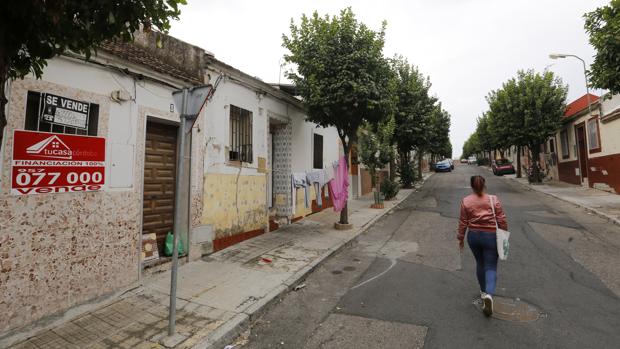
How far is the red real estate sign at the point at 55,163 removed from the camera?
3848 mm

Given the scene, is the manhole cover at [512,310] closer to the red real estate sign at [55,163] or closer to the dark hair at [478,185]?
the dark hair at [478,185]

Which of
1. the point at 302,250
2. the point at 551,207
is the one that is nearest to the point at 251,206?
the point at 302,250

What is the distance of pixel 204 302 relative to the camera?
4441 mm

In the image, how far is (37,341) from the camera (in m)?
3.55

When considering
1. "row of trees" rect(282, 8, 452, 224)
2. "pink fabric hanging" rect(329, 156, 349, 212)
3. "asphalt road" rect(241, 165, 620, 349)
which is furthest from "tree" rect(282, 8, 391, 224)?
"asphalt road" rect(241, 165, 620, 349)

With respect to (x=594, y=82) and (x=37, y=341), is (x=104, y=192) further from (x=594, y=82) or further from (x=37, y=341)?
(x=594, y=82)

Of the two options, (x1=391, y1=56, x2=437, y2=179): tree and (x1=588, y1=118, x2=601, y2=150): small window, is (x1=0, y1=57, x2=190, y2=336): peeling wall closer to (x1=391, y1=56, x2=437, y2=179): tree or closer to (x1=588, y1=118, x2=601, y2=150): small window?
(x1=391, y1=56, x2=437, y2=179): tree

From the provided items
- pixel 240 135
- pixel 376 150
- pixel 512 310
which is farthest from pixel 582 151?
pixel 240 135

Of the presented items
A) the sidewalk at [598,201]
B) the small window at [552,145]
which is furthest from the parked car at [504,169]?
the sidewalk at [598,201]

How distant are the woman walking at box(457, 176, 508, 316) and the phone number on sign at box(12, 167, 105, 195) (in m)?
5.43

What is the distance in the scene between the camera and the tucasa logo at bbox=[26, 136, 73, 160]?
3984mm

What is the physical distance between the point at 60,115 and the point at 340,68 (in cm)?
632

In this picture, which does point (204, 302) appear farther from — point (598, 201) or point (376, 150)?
point (598, 201)

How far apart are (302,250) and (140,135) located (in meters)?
4.05
